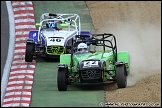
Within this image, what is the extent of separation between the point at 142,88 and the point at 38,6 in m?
15.5

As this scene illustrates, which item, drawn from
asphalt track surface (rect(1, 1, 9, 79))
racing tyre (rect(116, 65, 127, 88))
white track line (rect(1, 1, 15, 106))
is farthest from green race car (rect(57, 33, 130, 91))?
asphalt track surface (rect(1, 1, 9, 79))

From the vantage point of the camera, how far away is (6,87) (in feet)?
82.2

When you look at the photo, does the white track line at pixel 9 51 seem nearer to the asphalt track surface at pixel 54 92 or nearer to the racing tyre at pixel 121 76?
the asphalt track surface at pixel 54 92

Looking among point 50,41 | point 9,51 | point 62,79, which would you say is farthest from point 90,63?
point 9,51

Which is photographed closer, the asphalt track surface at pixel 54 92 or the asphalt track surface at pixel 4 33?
the asphalt track surface at pixel 54 92

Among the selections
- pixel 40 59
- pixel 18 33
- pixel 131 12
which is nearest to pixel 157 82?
pixel 40 59

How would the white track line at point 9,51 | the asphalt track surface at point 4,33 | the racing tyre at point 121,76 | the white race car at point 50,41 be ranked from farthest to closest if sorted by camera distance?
the asphalt track surface at point 4,33
the white race car at point 50,41
the white track line at point 9,51
the racing tyre at point 121,76

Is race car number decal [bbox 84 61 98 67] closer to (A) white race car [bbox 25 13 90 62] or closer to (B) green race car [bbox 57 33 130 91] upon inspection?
(B) green race car [bbox 57 33 130 91]

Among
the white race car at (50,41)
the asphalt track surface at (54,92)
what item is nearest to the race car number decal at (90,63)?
the asphalt track surface at (54,92)

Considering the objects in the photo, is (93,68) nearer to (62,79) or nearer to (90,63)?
(90,63)

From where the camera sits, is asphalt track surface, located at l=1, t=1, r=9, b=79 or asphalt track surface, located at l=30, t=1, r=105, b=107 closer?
asphalt track surface, located at l=30, t=1, r=105, b=107

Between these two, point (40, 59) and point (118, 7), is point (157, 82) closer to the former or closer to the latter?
point (40, 59)

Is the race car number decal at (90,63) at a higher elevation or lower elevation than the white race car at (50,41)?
lower

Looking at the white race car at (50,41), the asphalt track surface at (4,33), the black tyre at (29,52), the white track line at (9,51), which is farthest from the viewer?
the asphalt track surface at (4,33)
